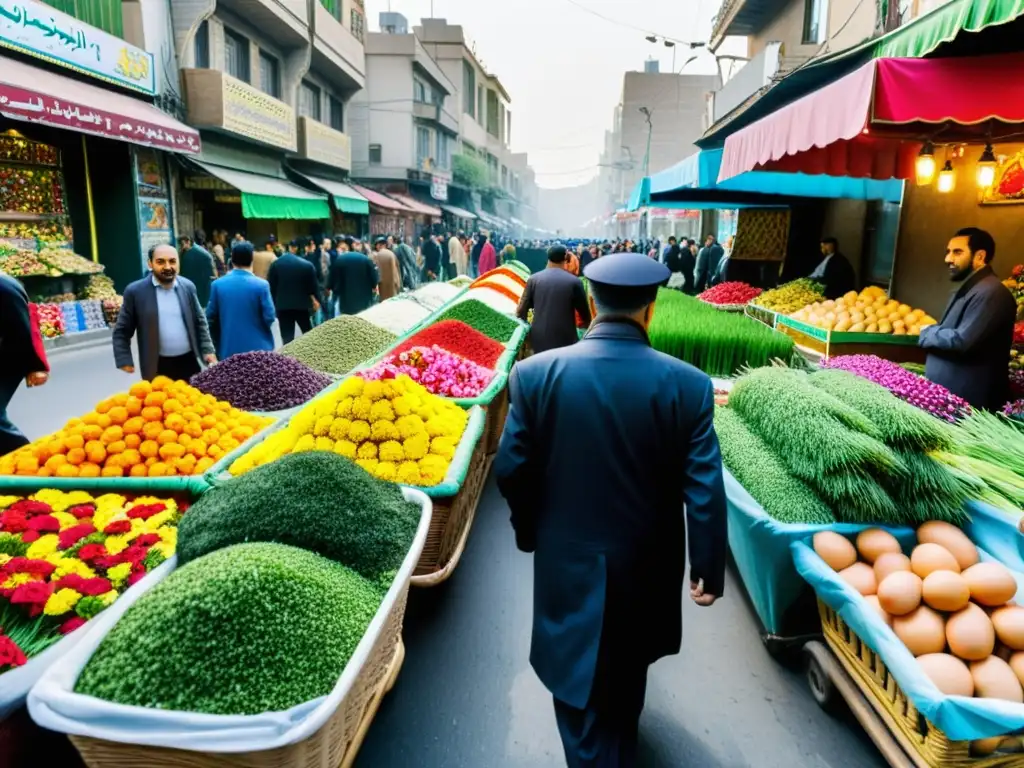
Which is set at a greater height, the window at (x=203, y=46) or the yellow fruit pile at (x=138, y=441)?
the window at (x=203, y=46)

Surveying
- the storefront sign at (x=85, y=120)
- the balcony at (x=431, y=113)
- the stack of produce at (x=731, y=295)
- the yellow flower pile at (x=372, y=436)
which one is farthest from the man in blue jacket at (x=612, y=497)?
the balcony at (x=431, y=113)

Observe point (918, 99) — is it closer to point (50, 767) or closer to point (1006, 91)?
point (1006, 91)

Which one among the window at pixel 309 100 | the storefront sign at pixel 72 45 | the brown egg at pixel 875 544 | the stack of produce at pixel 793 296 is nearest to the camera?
the brown egg at pixel 875 544

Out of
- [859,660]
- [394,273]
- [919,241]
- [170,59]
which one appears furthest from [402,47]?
[859,660]

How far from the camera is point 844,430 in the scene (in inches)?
113

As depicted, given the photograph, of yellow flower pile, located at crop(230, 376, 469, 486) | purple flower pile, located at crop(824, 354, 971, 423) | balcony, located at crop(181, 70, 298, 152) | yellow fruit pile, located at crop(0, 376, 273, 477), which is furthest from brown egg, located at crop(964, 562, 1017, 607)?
balcony, located at crop(181, 70, 298, 152)

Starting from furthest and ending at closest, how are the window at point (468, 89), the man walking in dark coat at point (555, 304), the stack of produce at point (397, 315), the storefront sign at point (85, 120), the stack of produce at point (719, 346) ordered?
the window at point (468, 89) < the storefront sign at point (85, 120) < the stack of produce at point (397, 315) < the man walking in dark coat at point (555, 304) < the stack of produce at point (719, 346)

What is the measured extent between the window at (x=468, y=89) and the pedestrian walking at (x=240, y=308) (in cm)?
4677

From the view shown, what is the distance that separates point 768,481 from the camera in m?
3.14

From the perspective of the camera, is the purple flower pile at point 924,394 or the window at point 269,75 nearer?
the purple flower pile at point 924,394

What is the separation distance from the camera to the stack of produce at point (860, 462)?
111 inches

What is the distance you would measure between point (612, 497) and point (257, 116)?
18.2 metres

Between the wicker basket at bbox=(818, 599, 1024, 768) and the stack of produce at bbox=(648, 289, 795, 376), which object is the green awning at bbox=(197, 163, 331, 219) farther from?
the wicker basket at bbox=(818, 599, 1024, 768)

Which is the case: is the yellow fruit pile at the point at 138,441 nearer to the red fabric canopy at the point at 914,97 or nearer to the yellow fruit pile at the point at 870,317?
the red fabric canopy at the point at 914,97
